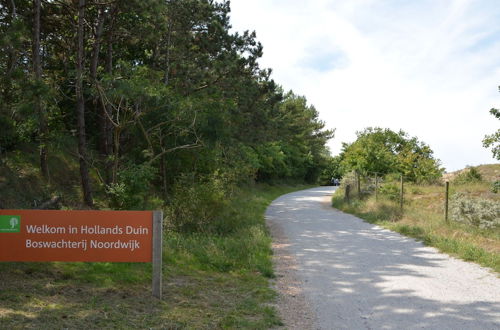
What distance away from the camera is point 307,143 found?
6094 centimetres

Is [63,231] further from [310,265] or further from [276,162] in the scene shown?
[276,162]

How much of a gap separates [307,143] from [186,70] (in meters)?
47.2

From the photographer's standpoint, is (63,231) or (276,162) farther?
(276,162)

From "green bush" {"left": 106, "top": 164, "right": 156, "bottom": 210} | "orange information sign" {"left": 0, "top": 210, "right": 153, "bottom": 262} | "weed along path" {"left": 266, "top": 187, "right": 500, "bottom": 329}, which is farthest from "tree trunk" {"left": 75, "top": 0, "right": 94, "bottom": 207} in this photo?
"weed along path" {"left": 266, "top": 187, "right": 500, "bottom": 329}

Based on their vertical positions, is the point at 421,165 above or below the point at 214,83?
below

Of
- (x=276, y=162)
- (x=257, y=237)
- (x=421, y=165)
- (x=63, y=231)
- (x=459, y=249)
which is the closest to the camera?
(x=63, y=231)

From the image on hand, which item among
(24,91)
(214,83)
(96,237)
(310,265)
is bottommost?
(310,265)

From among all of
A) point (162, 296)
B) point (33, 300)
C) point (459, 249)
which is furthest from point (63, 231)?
point (459, 249)

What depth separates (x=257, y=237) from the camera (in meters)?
10.7

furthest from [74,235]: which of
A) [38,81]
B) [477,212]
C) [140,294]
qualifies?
[477,212]

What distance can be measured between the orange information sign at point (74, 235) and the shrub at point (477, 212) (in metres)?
9.33

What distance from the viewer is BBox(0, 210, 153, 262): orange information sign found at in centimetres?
566

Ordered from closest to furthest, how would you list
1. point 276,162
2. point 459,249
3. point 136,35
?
1. point 459,249
2. point 136,35
3. point 276,162

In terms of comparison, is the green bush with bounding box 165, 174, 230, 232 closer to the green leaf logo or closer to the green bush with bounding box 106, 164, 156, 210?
the green bush with bounding box 106, 164, 156, 210
